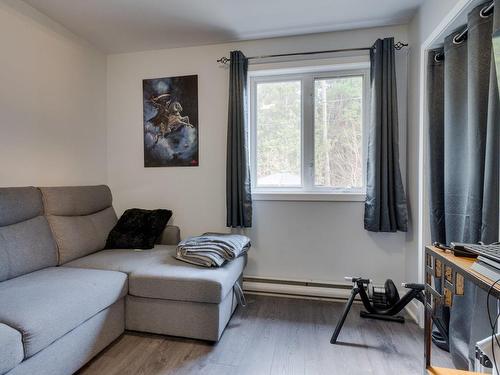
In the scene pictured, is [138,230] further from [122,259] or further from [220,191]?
[220,191]

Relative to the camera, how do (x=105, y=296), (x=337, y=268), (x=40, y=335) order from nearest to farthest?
(x=40, y=335), (x=105, y=296), (x=337, y=268)

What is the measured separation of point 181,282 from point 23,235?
113cm

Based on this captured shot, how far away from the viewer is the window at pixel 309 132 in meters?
2.49

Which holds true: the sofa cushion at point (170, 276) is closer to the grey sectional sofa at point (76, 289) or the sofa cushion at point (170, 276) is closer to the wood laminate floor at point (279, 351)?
the grey sectional sofa at point (76, 289)

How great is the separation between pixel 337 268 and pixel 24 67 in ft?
10.1

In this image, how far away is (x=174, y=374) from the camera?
1.50 metres

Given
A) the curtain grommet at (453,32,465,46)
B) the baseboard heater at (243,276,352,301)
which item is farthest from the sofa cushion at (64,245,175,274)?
the curtain grommet at (453,32,465,46)

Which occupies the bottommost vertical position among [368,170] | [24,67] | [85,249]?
[85,249]

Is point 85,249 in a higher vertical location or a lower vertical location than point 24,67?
lower

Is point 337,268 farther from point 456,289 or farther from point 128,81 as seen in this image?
point 128,81

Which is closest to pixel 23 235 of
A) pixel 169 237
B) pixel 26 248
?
pixel 26 248

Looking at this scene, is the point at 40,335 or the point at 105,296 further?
the point at 105,296

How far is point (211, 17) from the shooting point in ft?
7.32

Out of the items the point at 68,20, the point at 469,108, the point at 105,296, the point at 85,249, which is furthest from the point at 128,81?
the point at 469,108
